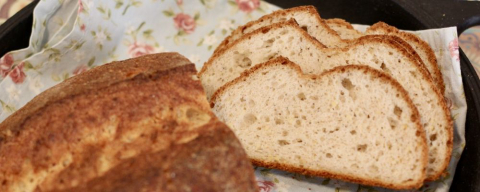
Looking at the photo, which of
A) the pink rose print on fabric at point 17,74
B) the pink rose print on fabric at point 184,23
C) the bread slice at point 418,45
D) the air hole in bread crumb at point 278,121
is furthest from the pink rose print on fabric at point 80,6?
the bread slice at point 418,45

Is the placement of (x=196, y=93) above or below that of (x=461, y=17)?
below

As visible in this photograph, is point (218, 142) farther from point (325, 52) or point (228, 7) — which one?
point (228, 7)

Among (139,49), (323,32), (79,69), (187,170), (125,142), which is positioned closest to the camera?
(187,170)

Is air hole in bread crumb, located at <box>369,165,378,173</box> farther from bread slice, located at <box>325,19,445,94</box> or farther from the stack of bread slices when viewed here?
bread slice, located at <box>325,19,445,94</box>

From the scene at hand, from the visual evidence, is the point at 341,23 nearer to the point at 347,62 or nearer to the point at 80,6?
the point at 347,62

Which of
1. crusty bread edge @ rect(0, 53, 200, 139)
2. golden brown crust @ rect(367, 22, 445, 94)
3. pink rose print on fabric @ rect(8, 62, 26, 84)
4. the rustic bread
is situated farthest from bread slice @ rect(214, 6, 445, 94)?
pink rose print on fabric @ rect(8, 62, 26, 84)

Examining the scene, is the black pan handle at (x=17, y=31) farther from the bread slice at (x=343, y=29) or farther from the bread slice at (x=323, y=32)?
the bread slice at (x=343, y=29)

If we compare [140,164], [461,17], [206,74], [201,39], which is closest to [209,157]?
[140,164]

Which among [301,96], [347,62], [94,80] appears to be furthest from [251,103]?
[94,80]
